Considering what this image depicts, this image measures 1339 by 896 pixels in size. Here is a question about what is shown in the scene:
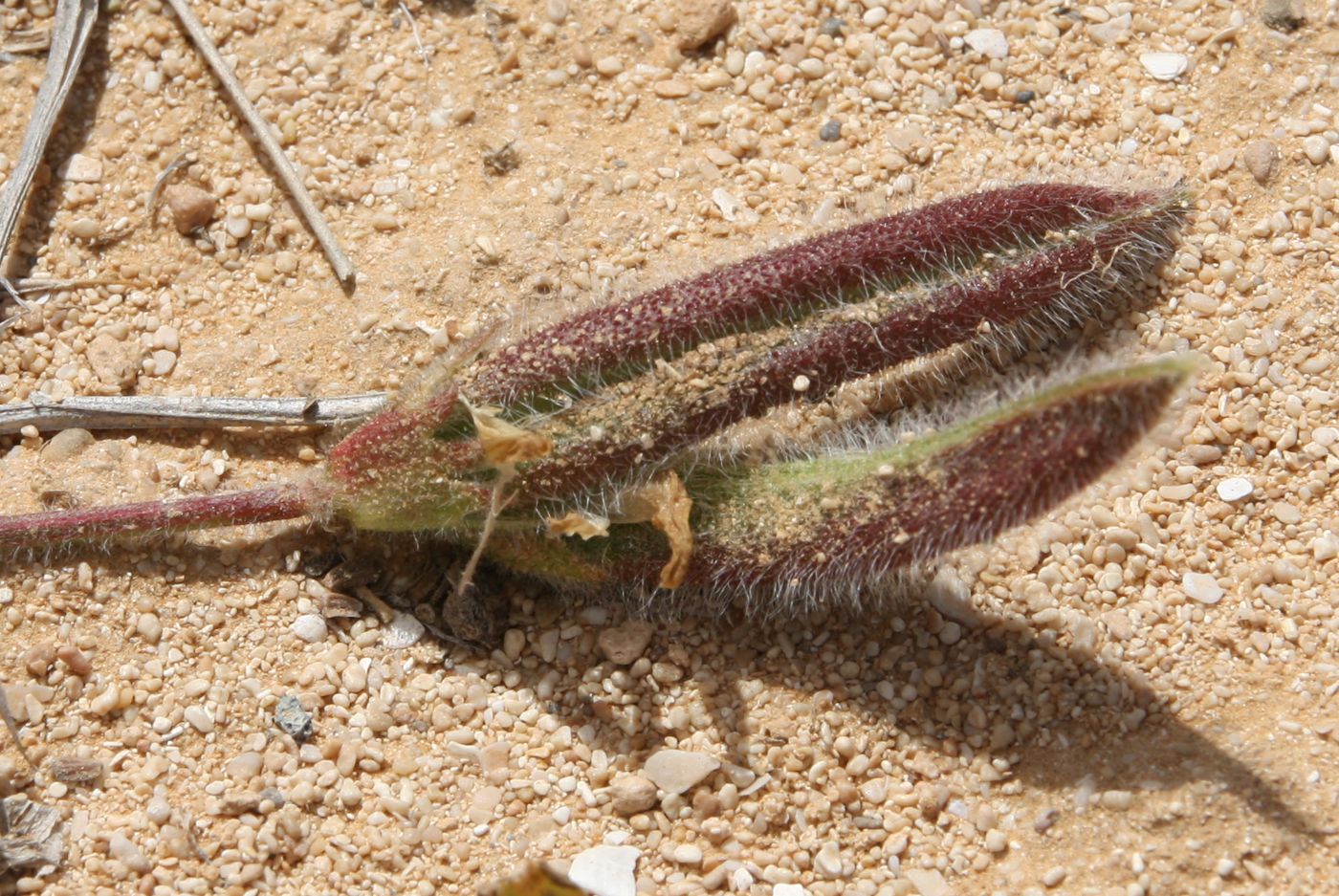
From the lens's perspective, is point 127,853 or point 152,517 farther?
point 152,517

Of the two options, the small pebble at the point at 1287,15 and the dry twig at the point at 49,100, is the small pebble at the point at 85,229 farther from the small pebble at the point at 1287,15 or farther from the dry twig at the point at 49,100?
the small pebble at the point at 1287,15

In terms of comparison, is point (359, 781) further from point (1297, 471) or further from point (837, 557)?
point (1297, 471)

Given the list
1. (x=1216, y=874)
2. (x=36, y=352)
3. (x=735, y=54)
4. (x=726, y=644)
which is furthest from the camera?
(x=735, y=54)

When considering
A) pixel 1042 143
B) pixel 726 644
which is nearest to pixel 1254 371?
pixel 1042 143

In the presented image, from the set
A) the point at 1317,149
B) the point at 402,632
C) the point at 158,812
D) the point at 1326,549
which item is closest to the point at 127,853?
the point at 158,812

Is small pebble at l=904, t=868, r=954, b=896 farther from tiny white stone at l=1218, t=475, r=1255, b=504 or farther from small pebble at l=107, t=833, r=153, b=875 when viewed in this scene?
small pebble at l=107, t=833, r=153, b=875

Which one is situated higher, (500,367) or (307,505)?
(500,367)

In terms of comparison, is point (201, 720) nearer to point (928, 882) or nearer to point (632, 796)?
point (632, 796)
